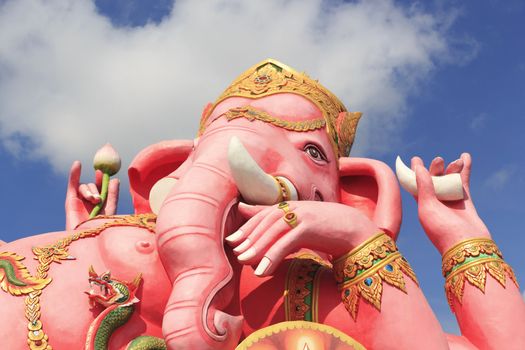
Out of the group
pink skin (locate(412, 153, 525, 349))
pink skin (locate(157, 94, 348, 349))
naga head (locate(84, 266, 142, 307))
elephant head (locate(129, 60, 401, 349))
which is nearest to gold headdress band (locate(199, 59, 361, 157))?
elephant head (locate(129, 60, 401, 349))

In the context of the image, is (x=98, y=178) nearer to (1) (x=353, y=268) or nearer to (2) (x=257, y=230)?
(2) (x=257, y=230)

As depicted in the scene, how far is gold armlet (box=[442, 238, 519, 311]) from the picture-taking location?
13.9 ft

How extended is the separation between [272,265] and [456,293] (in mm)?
1338

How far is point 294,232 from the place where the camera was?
3.74m

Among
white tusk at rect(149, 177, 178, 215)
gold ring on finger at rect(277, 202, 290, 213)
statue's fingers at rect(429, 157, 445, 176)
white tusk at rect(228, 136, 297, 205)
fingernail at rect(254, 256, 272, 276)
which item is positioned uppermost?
statue's fingers at rect(429, 157, 445, 176)

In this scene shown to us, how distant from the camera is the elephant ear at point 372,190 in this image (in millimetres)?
4547

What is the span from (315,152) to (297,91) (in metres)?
0.50

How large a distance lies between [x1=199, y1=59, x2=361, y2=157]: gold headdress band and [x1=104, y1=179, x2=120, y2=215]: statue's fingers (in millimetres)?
1027

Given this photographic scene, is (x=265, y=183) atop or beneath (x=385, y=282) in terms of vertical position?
atop

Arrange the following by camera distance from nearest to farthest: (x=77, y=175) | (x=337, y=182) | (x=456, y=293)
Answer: (x=456, y=293) → (x=337, y=182) → (x=77, y=175)

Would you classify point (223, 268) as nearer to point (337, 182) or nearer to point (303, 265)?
point (303, 265)

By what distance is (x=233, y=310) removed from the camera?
13.1 ft

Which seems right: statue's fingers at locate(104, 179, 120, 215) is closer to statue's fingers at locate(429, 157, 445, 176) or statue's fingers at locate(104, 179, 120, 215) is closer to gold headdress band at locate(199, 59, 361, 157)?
gold headdress band at locate(199, 59, 361, 157)

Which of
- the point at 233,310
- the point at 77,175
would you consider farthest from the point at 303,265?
the point at 77,175
